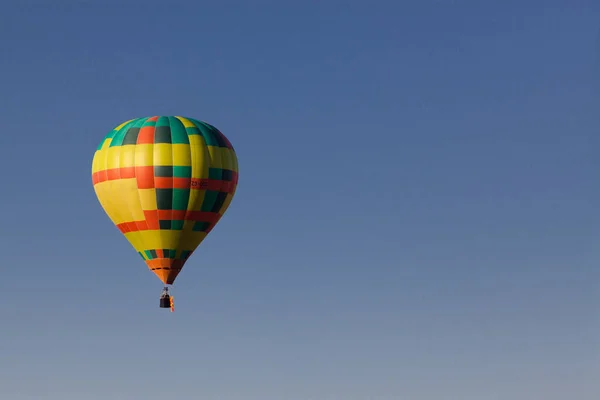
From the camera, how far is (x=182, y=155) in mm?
140375

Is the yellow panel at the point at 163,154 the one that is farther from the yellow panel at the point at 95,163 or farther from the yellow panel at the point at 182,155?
the yellow panel at the point at 95,163

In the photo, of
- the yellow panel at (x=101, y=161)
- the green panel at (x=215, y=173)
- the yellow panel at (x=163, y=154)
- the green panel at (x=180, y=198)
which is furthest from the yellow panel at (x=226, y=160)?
the yellow panel at (x=101, y=161)

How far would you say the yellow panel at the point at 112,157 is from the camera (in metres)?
141

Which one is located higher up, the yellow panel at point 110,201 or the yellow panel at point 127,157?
the yellow panel at point 127,157

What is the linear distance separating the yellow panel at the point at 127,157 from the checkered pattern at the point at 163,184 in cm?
7

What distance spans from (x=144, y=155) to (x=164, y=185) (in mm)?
2349

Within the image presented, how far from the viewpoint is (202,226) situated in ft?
466

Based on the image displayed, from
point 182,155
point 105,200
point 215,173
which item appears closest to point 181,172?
point 182,155

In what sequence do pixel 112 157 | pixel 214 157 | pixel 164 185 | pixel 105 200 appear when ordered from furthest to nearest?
pixel 105 200, pixel 214 157, pixel 112 157, pixel 164 185

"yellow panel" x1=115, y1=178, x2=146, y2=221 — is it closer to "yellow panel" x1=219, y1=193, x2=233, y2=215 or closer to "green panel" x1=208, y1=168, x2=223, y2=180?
"green panel" x1=208, y1=168, x2=223, y2=180

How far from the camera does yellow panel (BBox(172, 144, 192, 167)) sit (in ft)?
460

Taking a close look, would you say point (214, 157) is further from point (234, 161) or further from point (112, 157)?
point (112, 157)

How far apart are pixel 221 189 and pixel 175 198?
11.4 feet

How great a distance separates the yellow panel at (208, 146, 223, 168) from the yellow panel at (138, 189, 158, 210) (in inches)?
172
